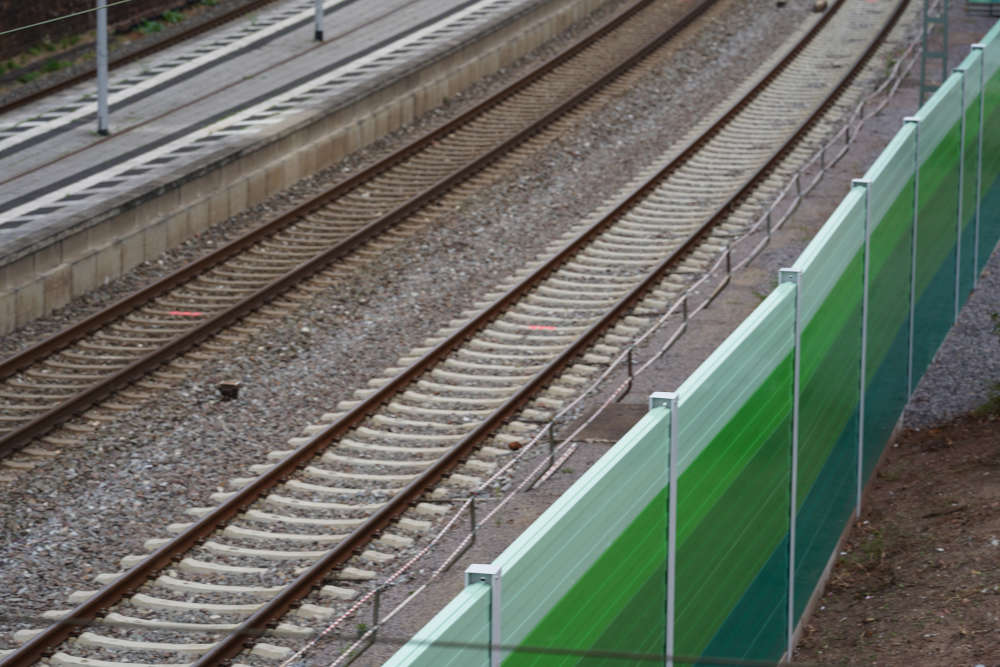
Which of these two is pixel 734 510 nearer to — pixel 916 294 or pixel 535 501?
pixel 535 501

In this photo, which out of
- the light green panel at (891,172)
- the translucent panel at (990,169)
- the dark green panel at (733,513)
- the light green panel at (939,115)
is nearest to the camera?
the dark green panel at (733,513)

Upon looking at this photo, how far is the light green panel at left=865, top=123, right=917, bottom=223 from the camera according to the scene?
31.1 ft

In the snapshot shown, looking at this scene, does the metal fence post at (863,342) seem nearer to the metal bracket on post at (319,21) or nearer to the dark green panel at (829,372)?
the dark green panel at (829,372)

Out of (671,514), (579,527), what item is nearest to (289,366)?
(671,514)

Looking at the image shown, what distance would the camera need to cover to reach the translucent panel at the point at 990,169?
539 inches

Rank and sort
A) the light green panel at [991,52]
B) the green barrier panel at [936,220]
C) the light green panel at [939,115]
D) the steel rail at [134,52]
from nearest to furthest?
the light green panel at [939,115] < the green barrier panel at [936,220] < the light green panel at [991,52] < the steel rail at [134,52]

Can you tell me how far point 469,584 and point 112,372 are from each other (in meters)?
9.30

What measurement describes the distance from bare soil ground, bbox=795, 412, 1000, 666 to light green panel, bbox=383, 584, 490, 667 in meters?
3.93

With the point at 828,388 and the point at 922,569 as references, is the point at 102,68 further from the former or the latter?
the point at 922,569

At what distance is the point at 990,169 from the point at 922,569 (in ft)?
20.1

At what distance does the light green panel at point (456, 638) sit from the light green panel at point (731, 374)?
1.69 m

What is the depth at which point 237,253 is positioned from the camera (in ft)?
54.3


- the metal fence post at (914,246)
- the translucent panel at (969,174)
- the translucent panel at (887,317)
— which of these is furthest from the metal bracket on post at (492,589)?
the translucent panel at (969,174)

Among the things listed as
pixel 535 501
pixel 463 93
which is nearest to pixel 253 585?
pixel 535 501
